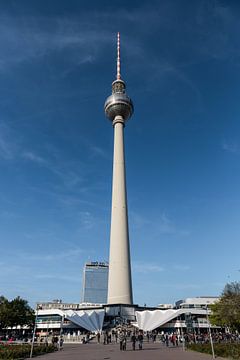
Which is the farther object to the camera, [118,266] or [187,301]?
[187,301]

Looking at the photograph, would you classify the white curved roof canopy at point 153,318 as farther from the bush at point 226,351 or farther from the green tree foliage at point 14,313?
the bush at point 226,351

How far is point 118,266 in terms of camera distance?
68812 millimetres

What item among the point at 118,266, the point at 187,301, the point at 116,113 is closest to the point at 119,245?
the point at 118,266

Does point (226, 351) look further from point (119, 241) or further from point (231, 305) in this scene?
point (119, 241)

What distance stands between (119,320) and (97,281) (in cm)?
14216

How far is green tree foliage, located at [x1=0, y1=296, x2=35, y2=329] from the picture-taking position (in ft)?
178

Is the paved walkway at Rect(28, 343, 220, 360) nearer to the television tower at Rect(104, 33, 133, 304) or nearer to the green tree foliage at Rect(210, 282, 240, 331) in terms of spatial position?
the green tree foliage at Rect(210, 282, 240, 331)

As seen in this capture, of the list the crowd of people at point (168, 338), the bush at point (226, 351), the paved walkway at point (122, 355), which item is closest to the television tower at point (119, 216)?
the crowd of people at point (168, 338)

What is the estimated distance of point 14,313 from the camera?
54.7 meters

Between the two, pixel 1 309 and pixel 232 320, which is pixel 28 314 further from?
pixel 232 320

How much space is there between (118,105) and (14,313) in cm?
5678

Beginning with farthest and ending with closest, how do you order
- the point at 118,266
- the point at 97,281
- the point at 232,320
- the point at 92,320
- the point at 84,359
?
the point at 97,281
the point at 118,266
the point at 92,320
the point at 232,320
the point at 84,359

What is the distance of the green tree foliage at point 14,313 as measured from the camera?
5425 centimetres

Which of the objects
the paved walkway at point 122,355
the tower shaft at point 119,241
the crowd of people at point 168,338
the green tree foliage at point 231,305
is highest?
the tower shaft at point 119,241
